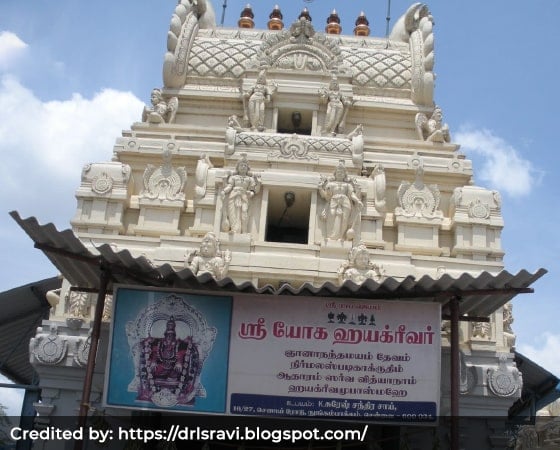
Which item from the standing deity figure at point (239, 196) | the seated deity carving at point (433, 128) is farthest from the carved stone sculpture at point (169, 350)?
the seated deity carving at point (433, 128)

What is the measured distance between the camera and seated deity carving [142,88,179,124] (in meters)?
19.7

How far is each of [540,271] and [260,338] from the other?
14.3ft

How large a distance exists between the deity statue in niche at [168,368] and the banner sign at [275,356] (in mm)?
16

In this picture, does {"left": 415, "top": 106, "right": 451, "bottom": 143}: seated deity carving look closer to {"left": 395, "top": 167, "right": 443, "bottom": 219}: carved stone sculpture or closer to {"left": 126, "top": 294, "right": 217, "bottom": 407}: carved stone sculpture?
{"left": 395, "top": 167, "right": 443, "bottom": 219}: carved stone sculpture

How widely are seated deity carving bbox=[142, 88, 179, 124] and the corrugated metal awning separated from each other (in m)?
8.38

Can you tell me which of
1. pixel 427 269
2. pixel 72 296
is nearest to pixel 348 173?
pixel 427 269

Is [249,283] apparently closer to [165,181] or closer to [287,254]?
[287,254]

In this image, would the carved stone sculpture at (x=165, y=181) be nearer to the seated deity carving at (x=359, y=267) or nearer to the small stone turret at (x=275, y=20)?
the seated deity carving at (x=359, y=267)

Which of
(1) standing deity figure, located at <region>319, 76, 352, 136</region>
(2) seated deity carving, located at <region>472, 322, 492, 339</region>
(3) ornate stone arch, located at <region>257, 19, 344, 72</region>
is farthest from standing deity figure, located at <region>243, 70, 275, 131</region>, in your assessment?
(2) seated deity carving, located at <region>472, 322, 492, 339</region>

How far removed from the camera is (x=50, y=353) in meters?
14.5

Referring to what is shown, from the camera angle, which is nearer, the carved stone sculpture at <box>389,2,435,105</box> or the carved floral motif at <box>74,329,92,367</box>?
the carved floral motif at <box>74,329,92,367</box>

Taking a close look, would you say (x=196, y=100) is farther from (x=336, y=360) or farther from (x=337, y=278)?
(x=336, y=360)

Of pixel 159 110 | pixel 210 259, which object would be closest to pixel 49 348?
pixel 210 259

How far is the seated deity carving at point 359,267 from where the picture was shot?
15.4 metres
